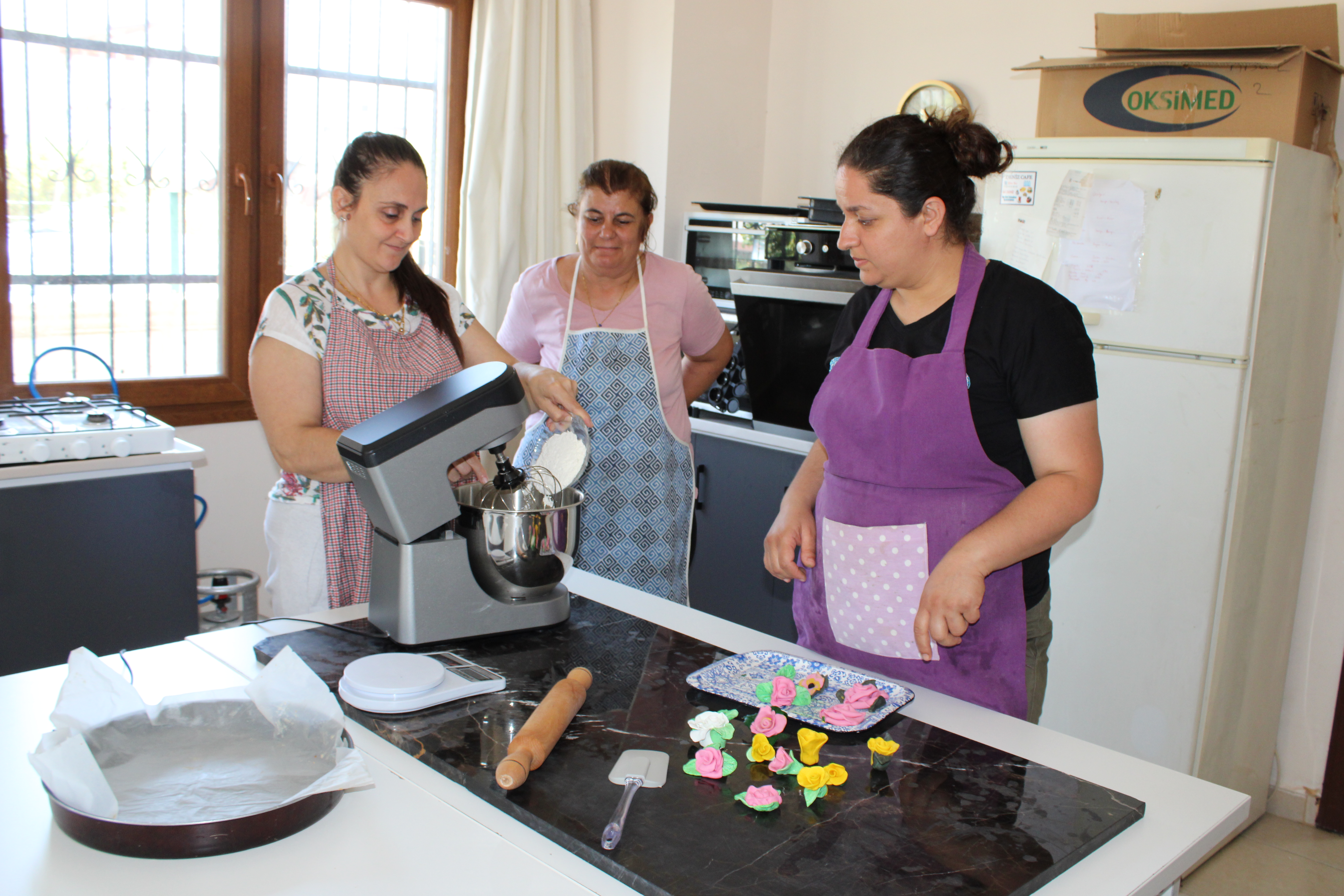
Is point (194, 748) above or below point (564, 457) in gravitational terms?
below

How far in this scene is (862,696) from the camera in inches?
46.8

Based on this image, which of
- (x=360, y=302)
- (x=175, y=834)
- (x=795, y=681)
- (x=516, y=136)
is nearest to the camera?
(x=175, y=834)

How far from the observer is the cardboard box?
2162 millimetres

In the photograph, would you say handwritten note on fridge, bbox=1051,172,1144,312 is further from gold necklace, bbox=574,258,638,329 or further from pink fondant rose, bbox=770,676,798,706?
pink fondant rose, bbox=770,676,798,706

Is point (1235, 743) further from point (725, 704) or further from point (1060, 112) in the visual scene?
point (725, 704)

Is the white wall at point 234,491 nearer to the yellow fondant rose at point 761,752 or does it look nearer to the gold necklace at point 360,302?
the gold necklace at point 360,302

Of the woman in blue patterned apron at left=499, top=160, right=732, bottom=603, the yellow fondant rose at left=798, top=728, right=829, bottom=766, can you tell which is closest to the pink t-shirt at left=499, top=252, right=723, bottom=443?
the woman in blue patterned apron at left=499, top=160, right=732, bottom=603

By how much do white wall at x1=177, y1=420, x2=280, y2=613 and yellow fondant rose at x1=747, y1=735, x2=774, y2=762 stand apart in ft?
7.51

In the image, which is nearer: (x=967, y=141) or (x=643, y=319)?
(x=967, y=141)

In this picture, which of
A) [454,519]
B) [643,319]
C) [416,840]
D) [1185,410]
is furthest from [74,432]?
[1185,410]

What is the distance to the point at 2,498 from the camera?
216 centimetres

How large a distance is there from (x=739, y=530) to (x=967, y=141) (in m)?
1.80

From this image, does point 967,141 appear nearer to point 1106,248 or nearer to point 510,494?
point 510,494

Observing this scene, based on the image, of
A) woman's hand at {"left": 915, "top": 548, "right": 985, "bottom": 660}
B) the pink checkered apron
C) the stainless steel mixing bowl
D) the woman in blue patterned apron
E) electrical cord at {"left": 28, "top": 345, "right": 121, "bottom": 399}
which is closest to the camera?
woman's hand at {"left": 915, "top": 548, "right": 985, "bottom": 660}
